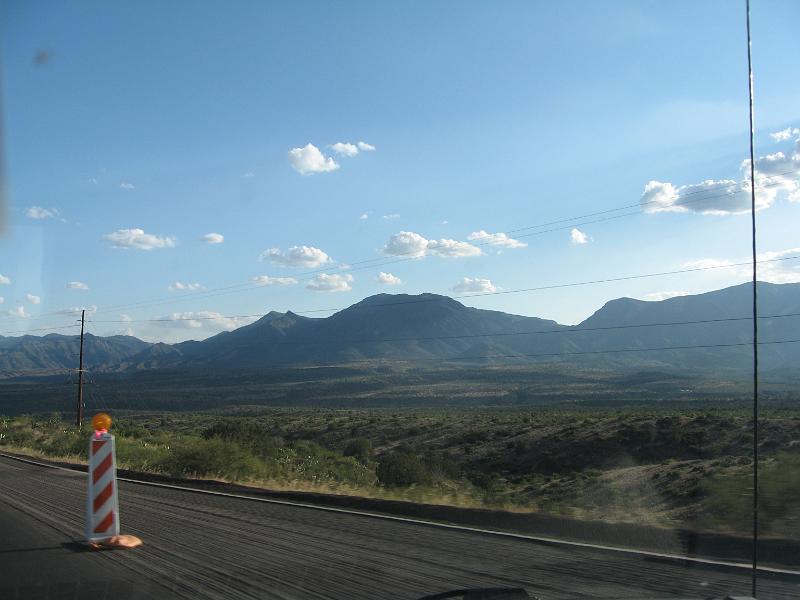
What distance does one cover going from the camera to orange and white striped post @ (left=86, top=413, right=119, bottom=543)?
1088 centimetres

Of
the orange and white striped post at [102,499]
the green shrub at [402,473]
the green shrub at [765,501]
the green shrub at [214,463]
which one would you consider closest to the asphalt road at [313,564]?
the orange and white striped post at [102,499]

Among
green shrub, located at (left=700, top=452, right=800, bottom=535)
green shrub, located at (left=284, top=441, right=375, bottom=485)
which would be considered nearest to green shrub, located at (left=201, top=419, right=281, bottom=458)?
green shrub, located at (left=284, top=441, right=375, bottom=485)

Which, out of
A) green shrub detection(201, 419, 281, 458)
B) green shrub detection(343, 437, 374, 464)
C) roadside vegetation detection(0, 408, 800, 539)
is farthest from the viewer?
green shrub detection(343, 437, 374, 464)

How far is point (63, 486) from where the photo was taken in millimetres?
19641

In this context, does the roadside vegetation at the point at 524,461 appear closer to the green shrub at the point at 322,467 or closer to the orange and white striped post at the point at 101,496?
the green shrub at the point at 322,467

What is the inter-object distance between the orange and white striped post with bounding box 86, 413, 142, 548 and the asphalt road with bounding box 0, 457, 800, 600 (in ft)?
1.17

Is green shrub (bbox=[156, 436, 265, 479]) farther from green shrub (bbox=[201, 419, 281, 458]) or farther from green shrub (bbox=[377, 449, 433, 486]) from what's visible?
green shrub (bbox=[201, 419, 281, 458])

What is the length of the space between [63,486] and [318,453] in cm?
1761

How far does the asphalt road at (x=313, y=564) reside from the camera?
8.09m

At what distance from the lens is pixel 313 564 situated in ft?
31.2

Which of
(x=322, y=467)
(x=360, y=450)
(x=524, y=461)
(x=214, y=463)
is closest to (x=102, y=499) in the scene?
Answer: (x=214, y=463)

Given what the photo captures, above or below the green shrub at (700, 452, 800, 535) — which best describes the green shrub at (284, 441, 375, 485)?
below

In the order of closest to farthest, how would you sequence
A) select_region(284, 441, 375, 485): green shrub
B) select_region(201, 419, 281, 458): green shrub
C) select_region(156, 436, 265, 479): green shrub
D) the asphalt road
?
the asphalt road, select_region(156, 436, 265, 479): green shrub, select_region(284, 441, 375, 485): green shrub, select_region(201, 419, 281, 458): green shrub

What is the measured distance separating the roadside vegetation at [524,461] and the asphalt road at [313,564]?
3.50 meters
